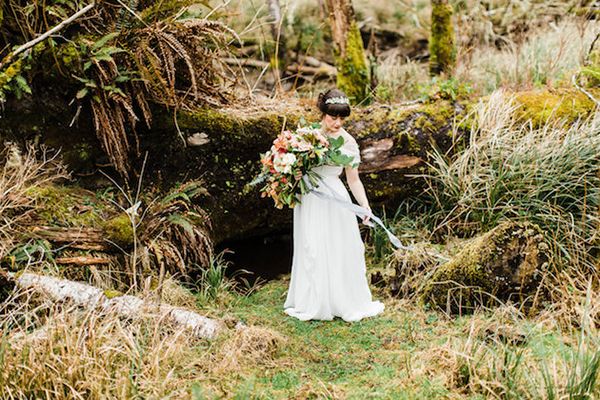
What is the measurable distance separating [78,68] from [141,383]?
3124 millimetres

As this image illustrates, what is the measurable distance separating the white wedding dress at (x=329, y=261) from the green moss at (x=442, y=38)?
3.60 metres

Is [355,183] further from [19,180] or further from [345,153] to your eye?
[19,180]

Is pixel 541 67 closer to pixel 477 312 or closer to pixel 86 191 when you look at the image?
pixel 477 312

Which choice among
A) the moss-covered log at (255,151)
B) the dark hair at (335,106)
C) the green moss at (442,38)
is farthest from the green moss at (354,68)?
the dark hair at (335,106)

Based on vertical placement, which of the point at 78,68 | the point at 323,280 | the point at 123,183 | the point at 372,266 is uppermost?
the point at 78,68

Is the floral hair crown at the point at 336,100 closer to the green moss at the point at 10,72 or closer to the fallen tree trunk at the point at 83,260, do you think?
the fallen tree trunk at the point at 83,260

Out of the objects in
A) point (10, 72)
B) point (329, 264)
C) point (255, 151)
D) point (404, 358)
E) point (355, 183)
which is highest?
point (10, 72)

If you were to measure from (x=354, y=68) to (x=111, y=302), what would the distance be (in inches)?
187

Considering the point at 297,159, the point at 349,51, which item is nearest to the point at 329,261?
the point at 297,159

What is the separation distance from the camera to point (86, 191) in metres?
5.98

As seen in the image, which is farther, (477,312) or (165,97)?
(165,97)

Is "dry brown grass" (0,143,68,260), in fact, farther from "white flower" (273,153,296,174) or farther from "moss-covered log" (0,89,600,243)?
"white flower" (273,153,296,174)

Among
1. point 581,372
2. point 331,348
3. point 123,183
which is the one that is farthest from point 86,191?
point 581,372

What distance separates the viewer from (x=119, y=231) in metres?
5.47
